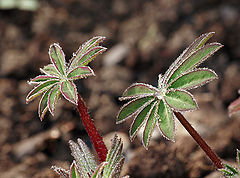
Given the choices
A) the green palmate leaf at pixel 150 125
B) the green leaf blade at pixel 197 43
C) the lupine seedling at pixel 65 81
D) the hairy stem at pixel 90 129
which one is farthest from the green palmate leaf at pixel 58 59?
the green leaf blade at pixel 197 43

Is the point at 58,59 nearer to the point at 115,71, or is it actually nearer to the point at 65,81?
the point at 65,81

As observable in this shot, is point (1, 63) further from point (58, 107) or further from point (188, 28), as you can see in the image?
point (188, 28)

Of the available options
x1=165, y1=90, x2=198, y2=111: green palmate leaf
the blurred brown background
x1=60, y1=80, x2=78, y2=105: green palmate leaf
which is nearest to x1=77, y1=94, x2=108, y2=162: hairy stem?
x1=60, y1=80, x2=78, y2=105: green palmate leaf

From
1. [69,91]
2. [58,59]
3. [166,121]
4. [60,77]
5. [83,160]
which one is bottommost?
[166,121]

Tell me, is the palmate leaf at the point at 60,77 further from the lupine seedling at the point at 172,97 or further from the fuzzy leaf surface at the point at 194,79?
the fuzzy leaf surface at the point at 194,79

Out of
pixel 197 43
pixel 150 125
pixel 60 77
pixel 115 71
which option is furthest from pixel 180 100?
pixel 115 71

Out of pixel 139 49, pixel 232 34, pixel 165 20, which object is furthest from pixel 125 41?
pixel 232 34
